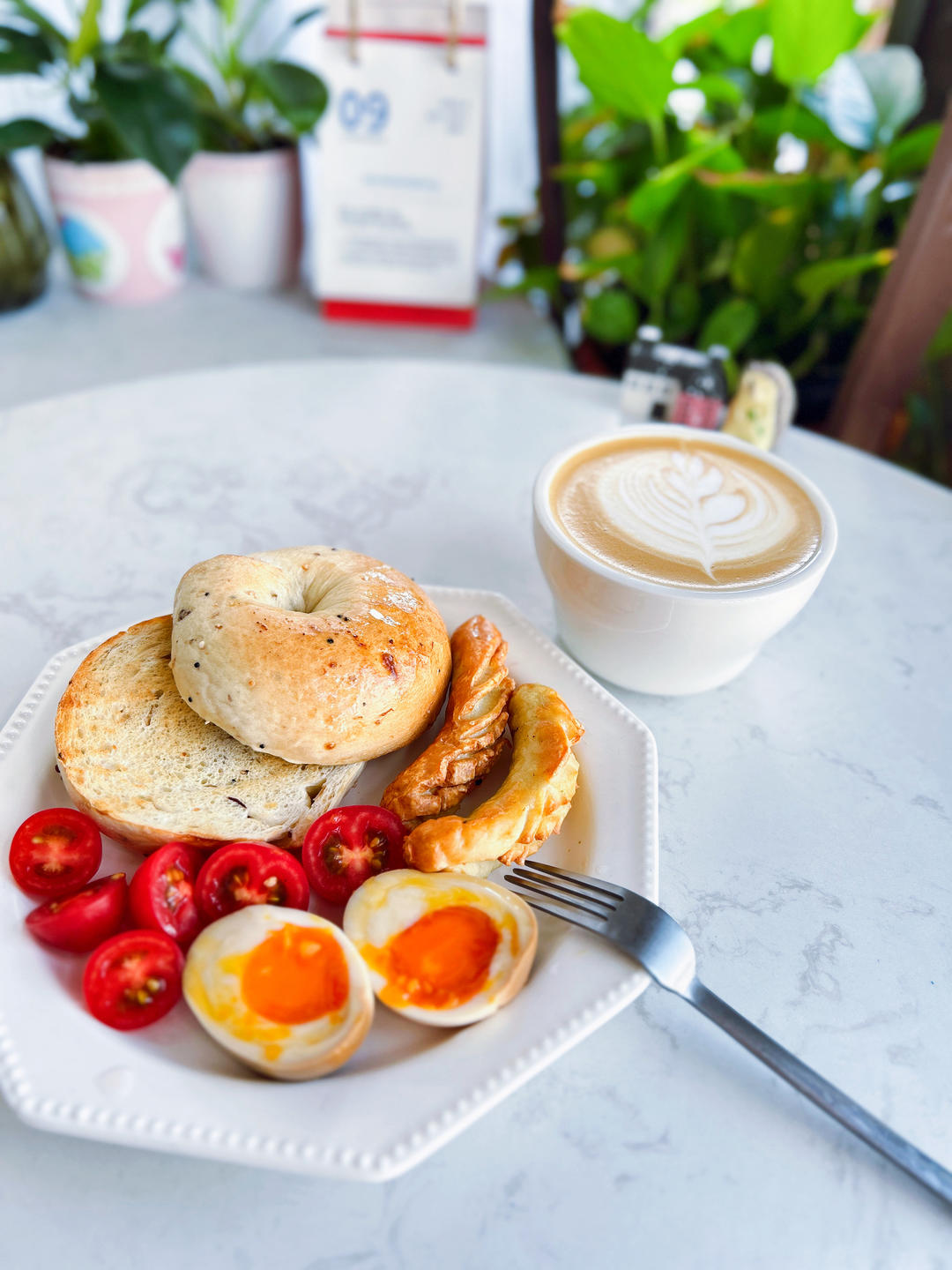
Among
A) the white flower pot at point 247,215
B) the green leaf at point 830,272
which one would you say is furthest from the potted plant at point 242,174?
the green leaf at point 830,272

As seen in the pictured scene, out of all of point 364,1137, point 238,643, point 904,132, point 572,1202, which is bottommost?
point 572,1202

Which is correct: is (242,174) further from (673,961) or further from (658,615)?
(673,961)

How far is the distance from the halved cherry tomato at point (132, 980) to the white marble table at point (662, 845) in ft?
0.38

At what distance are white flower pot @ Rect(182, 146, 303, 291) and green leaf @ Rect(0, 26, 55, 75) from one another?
435mm

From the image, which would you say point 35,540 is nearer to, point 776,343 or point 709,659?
point 709,659

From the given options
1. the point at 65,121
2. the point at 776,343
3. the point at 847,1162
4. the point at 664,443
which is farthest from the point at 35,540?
the point at 65,121

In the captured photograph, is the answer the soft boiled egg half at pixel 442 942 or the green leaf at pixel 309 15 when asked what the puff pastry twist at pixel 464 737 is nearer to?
the soft boiled egg half at pixel 442 942

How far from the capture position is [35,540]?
1589mm

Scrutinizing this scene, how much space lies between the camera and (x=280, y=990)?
2.84 ft

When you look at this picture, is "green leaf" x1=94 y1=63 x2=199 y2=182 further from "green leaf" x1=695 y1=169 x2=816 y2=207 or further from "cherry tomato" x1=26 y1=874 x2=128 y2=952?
"cherry tomato" x1=26 y1=874 x2=128 y2=952

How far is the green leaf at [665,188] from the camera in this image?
6.89 ft

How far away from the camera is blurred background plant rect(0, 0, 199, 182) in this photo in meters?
2.16

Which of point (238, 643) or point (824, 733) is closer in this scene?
point (238, 643)

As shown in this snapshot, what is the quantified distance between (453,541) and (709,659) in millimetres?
577
